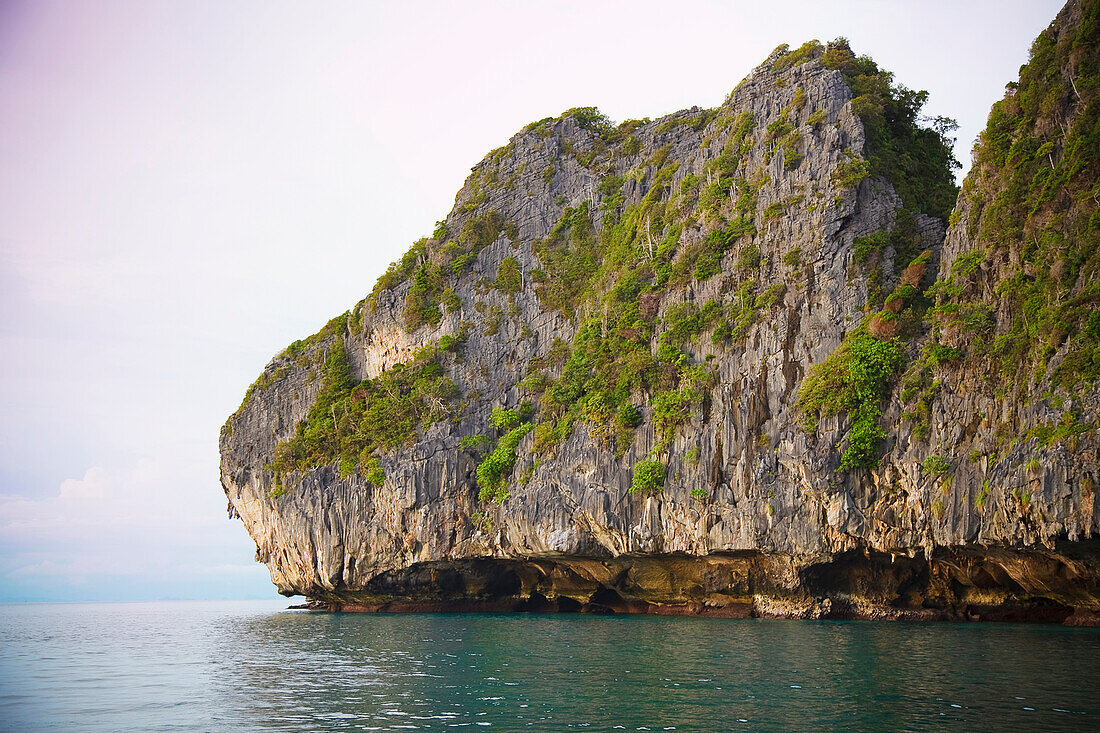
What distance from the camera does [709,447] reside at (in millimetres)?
38438

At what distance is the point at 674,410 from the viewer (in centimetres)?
4069

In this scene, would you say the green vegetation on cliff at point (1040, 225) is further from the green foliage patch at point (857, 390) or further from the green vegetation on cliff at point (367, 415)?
the green vegetation on cliff at point (367, 415)

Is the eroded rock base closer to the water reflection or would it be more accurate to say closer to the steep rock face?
the steep rock face

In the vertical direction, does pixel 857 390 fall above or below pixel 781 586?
above

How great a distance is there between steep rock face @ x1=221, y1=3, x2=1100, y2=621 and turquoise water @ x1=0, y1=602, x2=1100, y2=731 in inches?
163

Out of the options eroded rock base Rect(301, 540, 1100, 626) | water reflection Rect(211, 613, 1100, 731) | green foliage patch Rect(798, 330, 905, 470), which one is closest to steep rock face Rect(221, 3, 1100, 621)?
eroded rock base Rect(301, 540, 1100, 626)

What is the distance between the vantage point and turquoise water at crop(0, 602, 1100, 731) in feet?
51.2

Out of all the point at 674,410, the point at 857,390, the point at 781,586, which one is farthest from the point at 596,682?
the point at 674,410

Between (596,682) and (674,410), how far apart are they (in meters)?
22.3

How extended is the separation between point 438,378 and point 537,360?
259 inches

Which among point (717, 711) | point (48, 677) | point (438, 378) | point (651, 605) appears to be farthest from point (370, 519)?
point (717, 711)

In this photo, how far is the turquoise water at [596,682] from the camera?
51.2ft

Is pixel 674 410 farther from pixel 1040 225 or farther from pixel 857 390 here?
pixel 1040 225

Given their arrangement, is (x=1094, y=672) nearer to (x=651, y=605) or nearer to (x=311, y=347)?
Answer: (x=651, y=605)
